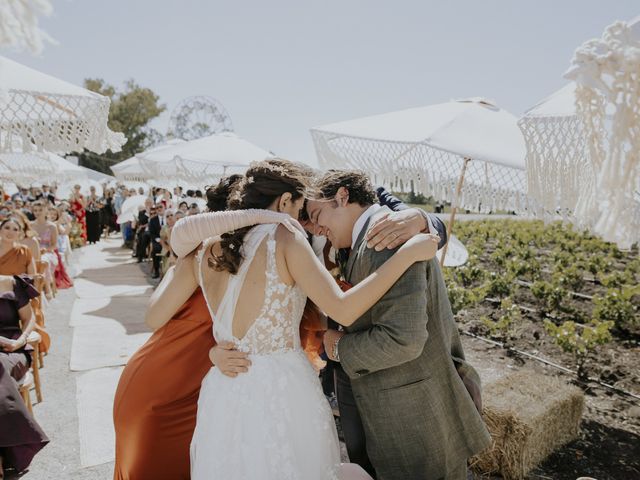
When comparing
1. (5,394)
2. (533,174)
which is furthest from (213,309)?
(5,394)

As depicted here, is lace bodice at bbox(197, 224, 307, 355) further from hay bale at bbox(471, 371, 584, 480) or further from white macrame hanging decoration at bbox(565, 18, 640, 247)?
hay bale at bbox(471, 371, 584, 480)

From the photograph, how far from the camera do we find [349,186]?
83.3 inches

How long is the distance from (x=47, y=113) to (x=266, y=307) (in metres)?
2.13

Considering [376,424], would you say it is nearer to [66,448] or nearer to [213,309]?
[213,309]

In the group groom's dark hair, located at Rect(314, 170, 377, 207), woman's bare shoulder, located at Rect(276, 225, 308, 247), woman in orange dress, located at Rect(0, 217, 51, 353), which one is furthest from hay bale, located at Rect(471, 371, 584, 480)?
woman in orange dress, located at Rect(0, 217, 51, 353)

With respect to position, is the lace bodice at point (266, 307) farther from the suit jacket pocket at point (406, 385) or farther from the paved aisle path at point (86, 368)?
the paved aisle path at point (86, 368)

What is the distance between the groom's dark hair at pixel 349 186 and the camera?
2076mm

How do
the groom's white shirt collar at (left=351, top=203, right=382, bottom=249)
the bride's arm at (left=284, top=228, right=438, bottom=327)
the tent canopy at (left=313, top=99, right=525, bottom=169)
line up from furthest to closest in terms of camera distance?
the tent canopy at (left=313, top=99, right=525, bottom=169)
the groom's white shirt collar at (left=351, top=203, right=382, bottom=249)
the bride's arm at (left=284, top=228, right=438, bottom=327)

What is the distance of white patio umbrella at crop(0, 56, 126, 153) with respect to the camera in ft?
9.25

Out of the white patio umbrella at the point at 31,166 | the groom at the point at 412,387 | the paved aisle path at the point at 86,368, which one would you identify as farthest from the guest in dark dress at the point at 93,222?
the groom at the point at 412,387

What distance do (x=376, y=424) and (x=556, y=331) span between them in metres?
4.18

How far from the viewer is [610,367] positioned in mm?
5242

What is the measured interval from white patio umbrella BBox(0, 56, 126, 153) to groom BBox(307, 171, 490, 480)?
1.91 metres

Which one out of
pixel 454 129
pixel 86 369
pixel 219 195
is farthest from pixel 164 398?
pixel 86 369
